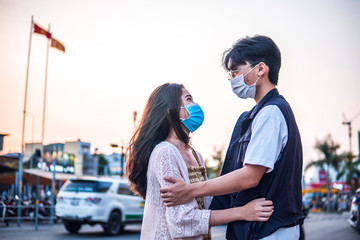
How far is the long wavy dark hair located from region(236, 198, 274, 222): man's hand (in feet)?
2.35

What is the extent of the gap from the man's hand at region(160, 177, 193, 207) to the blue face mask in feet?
1.99

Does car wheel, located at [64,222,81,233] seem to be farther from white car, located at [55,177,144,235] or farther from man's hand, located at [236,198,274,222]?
man's hand, located at [236,198,274,222]

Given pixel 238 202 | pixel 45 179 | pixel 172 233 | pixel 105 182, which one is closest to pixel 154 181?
pixel 172 233

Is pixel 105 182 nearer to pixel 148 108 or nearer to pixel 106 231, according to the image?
pixel 106 231

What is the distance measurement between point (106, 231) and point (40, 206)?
17.6 feet

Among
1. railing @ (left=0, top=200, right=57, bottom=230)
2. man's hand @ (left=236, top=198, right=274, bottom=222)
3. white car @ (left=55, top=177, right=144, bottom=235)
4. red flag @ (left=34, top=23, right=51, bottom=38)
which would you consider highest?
red flag @ (left=34, top=23, right=51, bottom=38)

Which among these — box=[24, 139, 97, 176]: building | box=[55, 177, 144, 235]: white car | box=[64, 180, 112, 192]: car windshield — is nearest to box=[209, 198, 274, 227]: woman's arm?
box=[55, 177, 144, 235]: white car

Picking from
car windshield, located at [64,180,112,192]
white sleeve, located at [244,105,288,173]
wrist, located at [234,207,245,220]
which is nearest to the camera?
white sleeve, located at [244,105,288,173]

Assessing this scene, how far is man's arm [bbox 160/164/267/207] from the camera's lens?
1.97 metres

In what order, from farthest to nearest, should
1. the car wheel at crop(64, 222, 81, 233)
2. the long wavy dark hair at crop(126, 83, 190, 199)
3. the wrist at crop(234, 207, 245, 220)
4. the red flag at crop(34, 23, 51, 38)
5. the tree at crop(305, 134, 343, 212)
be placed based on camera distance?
the tree at crop(305, 134, 343, 212), the red flag at crop(34, 23, 51, 38), the car wheel at crop(64, 222, 81, 233), the long wavy dark hair at crop(126, 83, 190, 199), the wrist at crop(234, 207, 245, 220)

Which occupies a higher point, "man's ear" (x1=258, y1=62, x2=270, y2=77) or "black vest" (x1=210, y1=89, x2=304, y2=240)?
"man's ear" (x1=258, y1=62, x2=270, y2=77)

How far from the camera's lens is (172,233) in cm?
221

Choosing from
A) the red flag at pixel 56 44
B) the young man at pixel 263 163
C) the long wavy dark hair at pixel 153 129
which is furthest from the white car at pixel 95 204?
the red flag at pixel 56 44

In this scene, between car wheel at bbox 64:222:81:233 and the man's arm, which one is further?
car wheel at bbox 64:222:81:233
